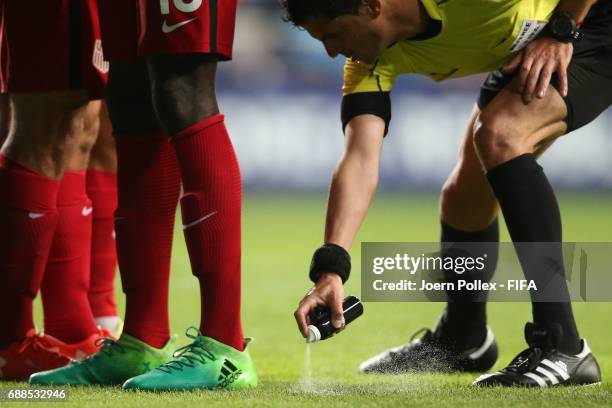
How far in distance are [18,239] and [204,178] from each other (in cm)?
76

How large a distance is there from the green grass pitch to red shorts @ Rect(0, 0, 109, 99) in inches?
38.3

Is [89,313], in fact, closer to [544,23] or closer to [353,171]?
[353,171]

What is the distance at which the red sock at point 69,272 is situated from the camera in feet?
12.1

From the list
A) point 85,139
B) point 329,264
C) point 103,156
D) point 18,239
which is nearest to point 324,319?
point 329,264

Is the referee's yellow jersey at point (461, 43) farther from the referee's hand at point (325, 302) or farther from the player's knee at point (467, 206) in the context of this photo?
the referee's hand at point (325, 302)

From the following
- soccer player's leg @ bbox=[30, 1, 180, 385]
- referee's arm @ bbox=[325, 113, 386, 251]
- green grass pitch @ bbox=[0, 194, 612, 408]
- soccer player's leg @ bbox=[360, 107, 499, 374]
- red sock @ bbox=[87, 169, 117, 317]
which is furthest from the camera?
red sock @ bbox=[87, 169, 117, 317]

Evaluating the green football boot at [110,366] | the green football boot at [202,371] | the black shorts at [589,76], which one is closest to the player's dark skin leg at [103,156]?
the green football boot at [110,366]

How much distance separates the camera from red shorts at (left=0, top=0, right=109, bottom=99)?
346cm

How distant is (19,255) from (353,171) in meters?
1.07

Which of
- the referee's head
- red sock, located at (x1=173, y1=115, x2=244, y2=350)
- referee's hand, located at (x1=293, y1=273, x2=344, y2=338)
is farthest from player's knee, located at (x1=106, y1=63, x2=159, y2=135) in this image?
referee's hand, located at (x1=293, y1=273, x2=344, y2=338)

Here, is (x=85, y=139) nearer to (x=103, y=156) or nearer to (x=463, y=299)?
(x=103, y=156)

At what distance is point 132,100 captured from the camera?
11.0 ft

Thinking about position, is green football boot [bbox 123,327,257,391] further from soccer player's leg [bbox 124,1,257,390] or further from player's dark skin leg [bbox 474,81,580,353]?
player's dark skin leg [bbox 474,81,580,353]

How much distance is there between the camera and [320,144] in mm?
12297
